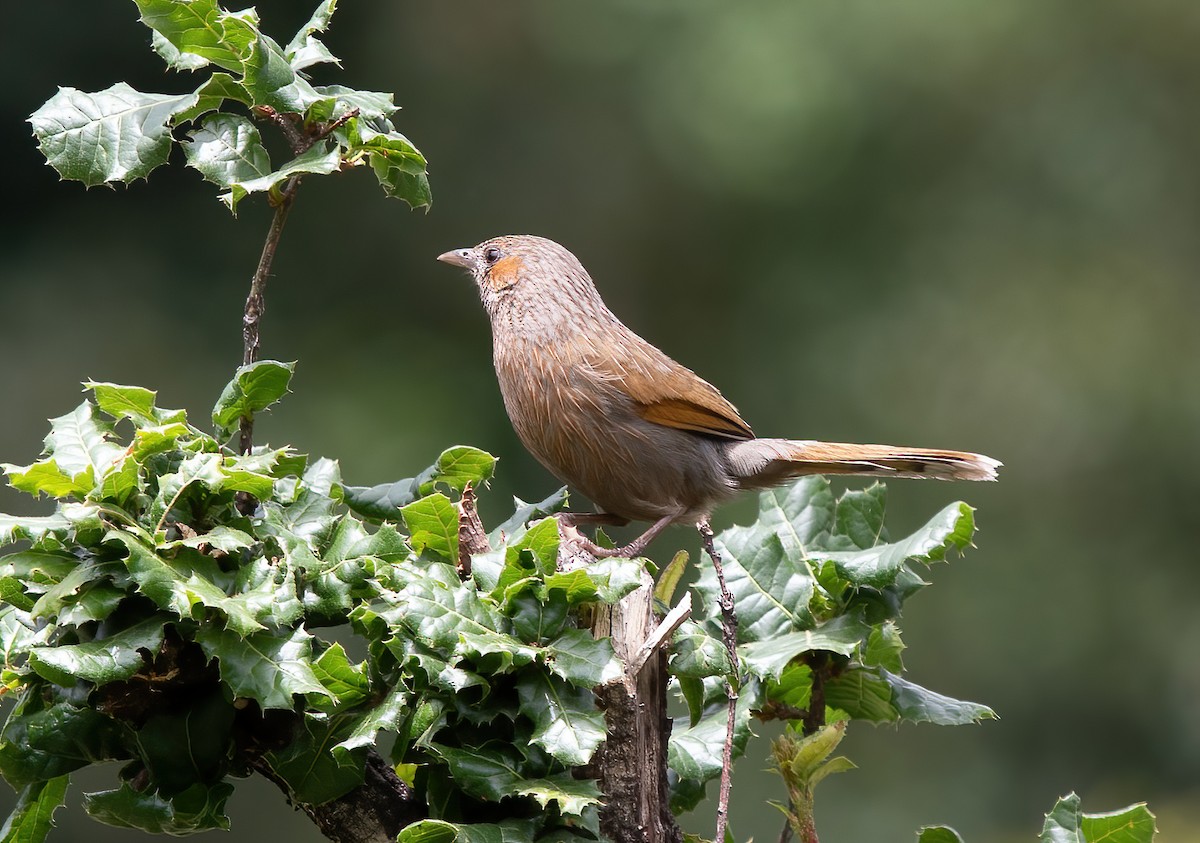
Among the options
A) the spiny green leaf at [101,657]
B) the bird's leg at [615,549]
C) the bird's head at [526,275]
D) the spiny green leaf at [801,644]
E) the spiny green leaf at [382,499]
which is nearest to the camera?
the spiny green leaf at [101,657]

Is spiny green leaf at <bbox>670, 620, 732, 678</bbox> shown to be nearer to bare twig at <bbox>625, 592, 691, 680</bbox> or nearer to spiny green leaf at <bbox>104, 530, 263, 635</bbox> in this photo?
bare twig at <bbox>625, 592, 691, 680</bbox>

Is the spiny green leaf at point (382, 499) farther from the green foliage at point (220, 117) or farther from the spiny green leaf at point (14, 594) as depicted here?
the spiny green leaf at point (14, 594)

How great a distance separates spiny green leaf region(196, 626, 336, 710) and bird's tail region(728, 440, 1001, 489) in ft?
6.33

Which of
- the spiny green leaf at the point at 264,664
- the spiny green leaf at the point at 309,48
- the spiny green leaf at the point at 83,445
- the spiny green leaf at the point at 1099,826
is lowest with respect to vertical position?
the spiny green leaf at the point at 1099,826

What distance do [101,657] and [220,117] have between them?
41.3 inches

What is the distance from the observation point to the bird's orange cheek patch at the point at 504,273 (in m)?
Result: 3.98

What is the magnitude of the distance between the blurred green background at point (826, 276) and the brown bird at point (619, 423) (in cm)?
451

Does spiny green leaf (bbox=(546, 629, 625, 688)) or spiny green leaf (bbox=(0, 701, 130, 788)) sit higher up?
spiny green leaf (bbox=(546, 629, 625, 688))

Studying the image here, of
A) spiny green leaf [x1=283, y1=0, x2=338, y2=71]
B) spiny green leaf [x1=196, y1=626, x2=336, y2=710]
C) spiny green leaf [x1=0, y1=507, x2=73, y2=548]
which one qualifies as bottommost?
spiny green leaf [x1=196, y1=626, x2=336, y2=710]

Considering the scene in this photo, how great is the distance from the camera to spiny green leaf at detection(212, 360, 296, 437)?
245 centimetres

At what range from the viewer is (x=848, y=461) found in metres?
3.85

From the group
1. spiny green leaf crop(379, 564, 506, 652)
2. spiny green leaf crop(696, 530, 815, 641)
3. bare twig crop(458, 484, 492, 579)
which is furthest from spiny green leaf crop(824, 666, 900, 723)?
spiny green leaf crop(379, 564, 506, 652)

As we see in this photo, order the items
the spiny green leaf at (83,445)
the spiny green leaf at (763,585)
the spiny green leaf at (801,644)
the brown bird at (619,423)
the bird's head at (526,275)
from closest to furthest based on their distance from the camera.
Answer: the spiny green leaf at (83,445) < the spiny green leaf at (801,644) < the spiny green leaf at (763,585) < the brown bird at (619,423) < the bird's head at (526,275)

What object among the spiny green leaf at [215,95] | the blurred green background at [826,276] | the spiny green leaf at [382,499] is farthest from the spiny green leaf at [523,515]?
the blurred green background at [826,276]
